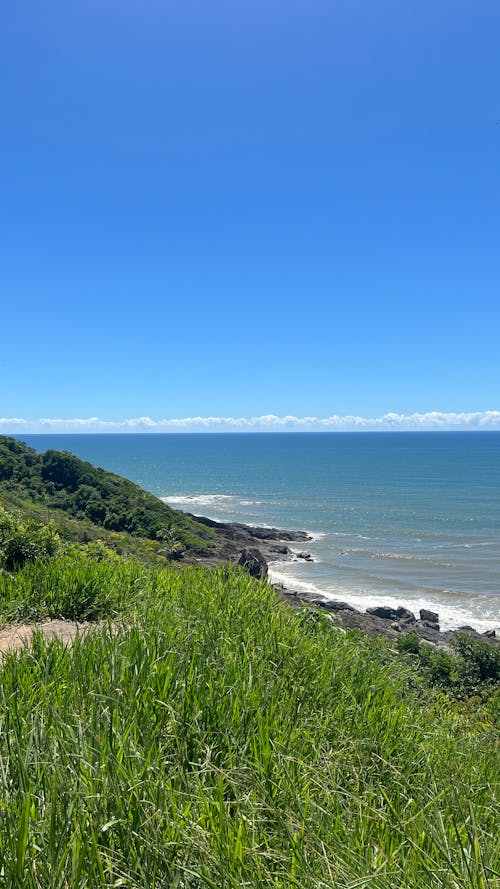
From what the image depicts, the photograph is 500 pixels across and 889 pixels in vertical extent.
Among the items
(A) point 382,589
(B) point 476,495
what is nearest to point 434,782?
(A) point 382,589

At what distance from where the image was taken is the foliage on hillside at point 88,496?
42.5 m

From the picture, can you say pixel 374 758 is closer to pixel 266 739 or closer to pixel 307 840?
pixel 266 739

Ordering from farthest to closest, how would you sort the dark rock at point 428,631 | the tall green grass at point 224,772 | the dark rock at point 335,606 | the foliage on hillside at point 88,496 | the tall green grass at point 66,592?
the foliage on hillside at point 88,496 → the dark rock at point 335,606 → the dark rock at point 428,631 → the tall green grass at point 66,592 → the tall green grass at point 224,772

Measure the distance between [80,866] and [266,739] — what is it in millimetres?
1278

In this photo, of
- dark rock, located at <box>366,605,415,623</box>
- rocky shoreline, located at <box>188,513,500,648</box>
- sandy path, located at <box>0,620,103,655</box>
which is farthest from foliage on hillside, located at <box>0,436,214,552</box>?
sandy path, located at <box>0,620,103,655</box>

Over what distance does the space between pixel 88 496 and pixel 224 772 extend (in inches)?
1751

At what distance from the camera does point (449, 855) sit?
7.31 feet

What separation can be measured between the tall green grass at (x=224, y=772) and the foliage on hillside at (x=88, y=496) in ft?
117

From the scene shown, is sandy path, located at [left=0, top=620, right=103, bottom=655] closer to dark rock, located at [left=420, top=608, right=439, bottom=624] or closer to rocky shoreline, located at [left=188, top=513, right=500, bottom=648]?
rocky shoreline, located at [left=188, top=513, right=500, bottom=648]

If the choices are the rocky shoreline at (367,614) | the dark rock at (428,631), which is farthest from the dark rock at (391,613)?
the dark rock at (428,631)

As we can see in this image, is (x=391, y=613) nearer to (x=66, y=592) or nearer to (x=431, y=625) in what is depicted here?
(x=431, y=625)

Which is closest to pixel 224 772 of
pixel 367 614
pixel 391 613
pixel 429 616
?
pixel 367 614

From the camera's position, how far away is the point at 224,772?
104 inches

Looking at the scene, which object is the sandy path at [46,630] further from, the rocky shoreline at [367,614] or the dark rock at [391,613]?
the dark rock at [391,613]
